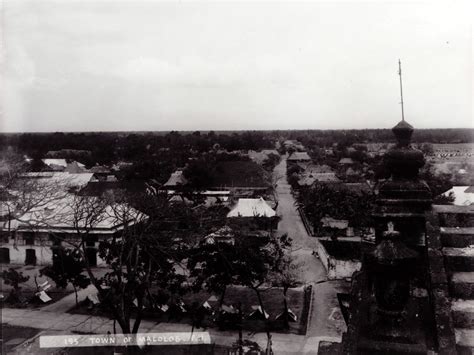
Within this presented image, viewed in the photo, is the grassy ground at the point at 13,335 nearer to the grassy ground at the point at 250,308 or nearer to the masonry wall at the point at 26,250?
the grassy ground at the point at 250,308

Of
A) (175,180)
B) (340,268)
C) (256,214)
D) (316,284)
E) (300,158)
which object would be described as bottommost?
(316,284)

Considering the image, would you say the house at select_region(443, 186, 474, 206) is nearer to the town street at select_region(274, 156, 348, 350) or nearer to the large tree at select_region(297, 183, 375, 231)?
the large tree at select_region(297, 183, 375, 231)

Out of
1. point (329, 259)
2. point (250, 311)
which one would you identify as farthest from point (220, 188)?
point (250, 311)

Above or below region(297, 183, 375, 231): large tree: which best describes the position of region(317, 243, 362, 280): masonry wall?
below

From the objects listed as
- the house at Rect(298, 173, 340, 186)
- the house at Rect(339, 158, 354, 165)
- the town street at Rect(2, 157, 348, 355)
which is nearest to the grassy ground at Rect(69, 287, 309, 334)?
the town street at Rect(2, 157, 348, 355)

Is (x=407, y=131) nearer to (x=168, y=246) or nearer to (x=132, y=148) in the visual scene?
(x=168, y=246)

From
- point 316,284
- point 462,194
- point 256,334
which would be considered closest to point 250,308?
point 256,334

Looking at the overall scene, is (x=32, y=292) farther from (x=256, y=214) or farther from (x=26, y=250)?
(x=256, y=214)
